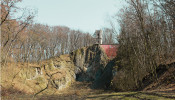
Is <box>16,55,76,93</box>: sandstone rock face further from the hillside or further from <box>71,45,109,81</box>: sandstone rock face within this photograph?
<box>71,45,109,81</box>: sandstone rock face

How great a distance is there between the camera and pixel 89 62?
39.8 meters

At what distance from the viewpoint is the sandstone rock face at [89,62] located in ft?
123

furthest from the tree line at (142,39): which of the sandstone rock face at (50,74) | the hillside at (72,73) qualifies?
the sandstone rock face at (50,74)

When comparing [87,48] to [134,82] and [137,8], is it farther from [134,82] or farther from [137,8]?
[137,8]

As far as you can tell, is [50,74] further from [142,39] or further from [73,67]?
[142,39]

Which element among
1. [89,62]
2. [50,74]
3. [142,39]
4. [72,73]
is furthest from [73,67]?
[142,39]

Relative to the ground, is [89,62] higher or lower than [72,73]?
higher

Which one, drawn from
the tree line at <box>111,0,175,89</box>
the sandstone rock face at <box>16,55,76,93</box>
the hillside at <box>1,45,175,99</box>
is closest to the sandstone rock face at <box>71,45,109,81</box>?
the hillside at <box>1,45,175,99</box>

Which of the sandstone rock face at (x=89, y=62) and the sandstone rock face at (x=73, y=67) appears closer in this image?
the sandstone rock face at (x=73, y=67)

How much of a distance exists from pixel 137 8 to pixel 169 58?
295 inches

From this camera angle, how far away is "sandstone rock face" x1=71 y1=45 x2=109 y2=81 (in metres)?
37.6

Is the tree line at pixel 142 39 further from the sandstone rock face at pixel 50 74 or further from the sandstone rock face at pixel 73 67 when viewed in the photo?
the sandstone rock face at pixel 73 67

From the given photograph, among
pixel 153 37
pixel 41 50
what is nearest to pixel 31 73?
pixel 41 50

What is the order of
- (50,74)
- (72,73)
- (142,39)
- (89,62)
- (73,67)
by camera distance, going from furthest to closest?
(89,62) < (73,67) < (72,73) < (50,74) < (142,39)
